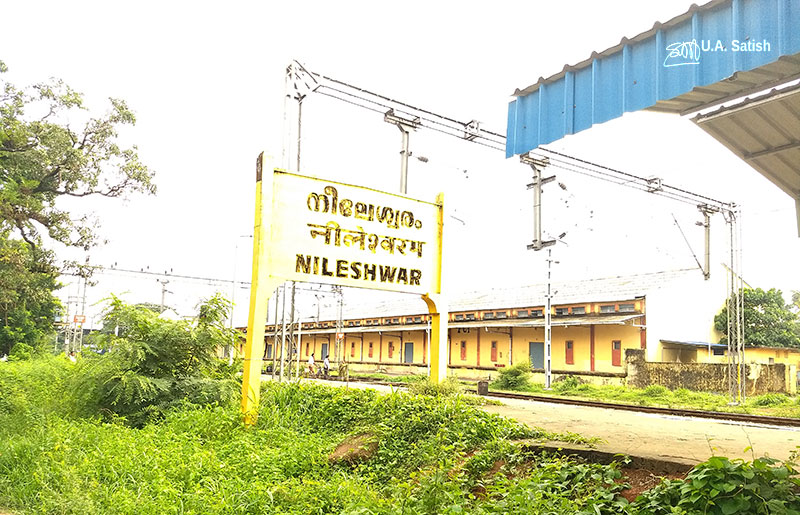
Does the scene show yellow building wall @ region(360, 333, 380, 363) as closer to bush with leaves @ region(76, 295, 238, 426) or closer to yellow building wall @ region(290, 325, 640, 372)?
yellow building wall @ region(290, 325, 640, 372)

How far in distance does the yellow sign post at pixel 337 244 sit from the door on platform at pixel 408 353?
2600cm

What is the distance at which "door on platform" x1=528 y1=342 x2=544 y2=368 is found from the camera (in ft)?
94.7

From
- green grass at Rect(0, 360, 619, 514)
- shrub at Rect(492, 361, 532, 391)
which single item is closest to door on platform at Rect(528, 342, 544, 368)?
shrub at Rect(492, 361, 532, 391)

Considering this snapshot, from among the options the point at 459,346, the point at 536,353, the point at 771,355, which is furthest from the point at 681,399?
the point at 459,346

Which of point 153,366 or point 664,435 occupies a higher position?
point 153,366

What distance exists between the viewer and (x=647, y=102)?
6328 mm

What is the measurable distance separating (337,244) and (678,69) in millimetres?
5727

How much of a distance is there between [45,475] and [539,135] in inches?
266

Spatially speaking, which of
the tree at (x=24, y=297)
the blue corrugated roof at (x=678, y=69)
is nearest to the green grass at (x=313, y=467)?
the blue corrugated roof at (x=678, y=69)

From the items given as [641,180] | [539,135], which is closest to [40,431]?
[539,135]

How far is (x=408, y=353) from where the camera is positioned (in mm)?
37562

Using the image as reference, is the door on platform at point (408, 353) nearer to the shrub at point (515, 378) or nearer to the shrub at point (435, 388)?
the shrub at point (515, 378)

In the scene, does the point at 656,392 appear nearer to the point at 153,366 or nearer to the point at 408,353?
the point at 153,366

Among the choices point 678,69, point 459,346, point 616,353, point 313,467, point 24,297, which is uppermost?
point 678,69
